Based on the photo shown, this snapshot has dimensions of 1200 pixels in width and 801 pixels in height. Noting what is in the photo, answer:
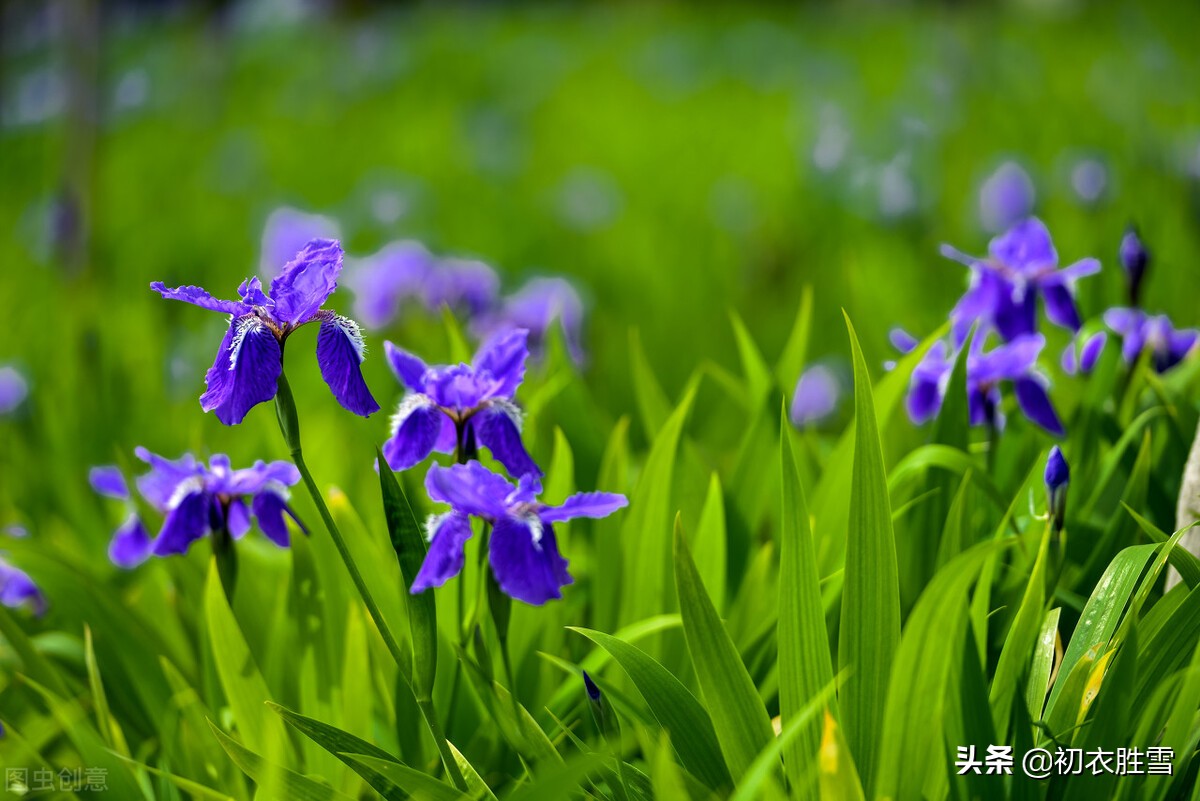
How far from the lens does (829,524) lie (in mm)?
1617

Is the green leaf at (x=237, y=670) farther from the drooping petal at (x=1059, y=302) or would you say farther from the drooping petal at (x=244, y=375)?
the drooping petal at (x=1059, y=302)

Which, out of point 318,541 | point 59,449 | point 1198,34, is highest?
point 1198,34

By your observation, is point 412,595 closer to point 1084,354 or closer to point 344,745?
point 344,745

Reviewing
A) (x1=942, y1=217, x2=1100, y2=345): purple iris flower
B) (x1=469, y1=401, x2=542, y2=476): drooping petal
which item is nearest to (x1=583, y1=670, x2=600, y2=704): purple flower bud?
(x1=469, y1=401, x2=542, y2=476): drooping petal

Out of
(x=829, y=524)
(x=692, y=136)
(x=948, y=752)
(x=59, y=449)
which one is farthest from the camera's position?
(x=692, y=136)

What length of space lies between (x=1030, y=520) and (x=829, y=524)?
29cm

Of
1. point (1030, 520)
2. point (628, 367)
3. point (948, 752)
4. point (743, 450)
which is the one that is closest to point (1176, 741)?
point (948, 752)

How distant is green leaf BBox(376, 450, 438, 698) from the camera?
1065 mm

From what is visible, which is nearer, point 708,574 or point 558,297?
point 708,574

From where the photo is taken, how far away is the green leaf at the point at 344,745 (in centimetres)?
111

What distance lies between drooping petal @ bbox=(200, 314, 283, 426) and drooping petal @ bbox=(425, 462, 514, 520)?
0.18 metres

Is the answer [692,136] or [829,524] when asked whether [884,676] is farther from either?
[692,136]

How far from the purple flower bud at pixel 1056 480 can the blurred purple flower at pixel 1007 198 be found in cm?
220

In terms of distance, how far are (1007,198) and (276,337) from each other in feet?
9.56
